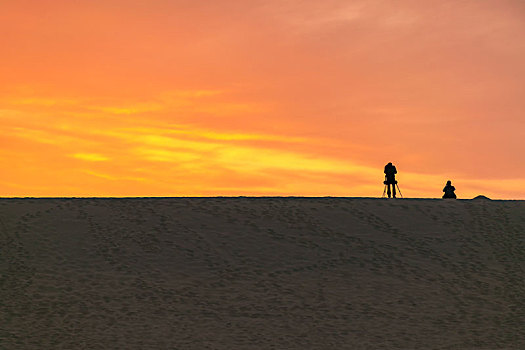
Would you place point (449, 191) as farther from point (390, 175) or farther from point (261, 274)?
point (261, 274)

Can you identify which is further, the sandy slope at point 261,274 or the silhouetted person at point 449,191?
the silhouetted person at point 449,191

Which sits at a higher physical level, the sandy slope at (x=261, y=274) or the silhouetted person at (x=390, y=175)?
the silhouetted person at (x=390, y=175)

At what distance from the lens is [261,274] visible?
84.2ft

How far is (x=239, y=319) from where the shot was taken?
22094mm

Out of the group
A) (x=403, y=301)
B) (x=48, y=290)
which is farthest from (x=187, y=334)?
(x=403, y=301)

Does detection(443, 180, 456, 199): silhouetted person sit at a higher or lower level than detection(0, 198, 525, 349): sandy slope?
higher

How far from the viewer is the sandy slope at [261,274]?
832 inches

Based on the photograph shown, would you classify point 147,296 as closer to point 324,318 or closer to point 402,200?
point 324,318

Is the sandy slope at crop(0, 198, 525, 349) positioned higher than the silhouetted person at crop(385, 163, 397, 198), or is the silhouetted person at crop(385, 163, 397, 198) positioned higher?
the silhouetted person at crop(385, 163, 397, 198)

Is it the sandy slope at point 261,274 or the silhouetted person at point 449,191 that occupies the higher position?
the silhouetted person at point 449,191

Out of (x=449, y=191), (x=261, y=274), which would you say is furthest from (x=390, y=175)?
(x=261, y=274)

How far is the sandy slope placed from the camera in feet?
69.3

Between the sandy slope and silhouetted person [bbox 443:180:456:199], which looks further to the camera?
silhouetted person [bbox 443:180:456:199]

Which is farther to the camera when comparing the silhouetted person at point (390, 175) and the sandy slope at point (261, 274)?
the silhouetted person at point (390, 175)
